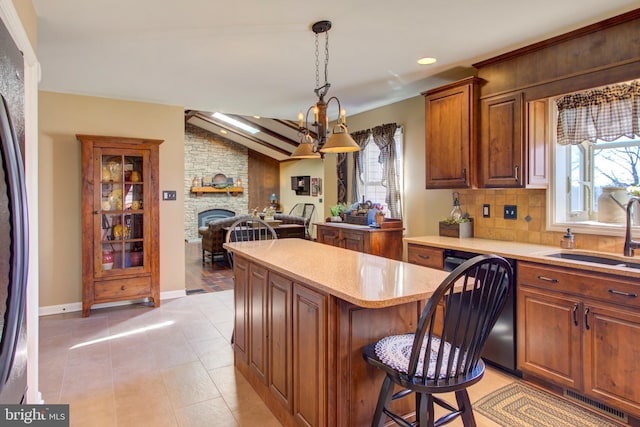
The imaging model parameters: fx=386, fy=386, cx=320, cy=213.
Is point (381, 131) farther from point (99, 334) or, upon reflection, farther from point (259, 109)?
point (99, 334)

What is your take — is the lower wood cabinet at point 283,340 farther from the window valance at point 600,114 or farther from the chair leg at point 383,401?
the window valance at point 600,114

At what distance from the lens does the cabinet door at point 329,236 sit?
15.4 feet

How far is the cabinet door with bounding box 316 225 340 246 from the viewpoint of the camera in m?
4.69

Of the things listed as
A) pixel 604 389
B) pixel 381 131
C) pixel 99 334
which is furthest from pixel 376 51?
pixel 99 334

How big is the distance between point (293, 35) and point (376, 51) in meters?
0.70

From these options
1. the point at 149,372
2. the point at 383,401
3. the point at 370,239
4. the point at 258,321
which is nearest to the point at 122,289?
the point at 149,372

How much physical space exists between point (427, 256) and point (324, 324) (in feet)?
6.14

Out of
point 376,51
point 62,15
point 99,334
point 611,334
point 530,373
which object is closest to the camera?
point 611,334

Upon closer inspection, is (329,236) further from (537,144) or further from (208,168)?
(208,168)

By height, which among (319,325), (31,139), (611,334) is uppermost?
(31,139)

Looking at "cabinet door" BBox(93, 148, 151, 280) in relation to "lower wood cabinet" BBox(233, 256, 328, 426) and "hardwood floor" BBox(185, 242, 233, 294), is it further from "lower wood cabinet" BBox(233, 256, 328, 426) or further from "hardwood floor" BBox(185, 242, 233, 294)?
"lower wood cabinet" BBox(233, 256, 328, 426)

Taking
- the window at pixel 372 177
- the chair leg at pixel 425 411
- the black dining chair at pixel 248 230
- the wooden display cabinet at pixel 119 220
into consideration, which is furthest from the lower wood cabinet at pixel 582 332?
the wooden display cabinet at pixel 119 220

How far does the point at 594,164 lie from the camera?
9.73ft

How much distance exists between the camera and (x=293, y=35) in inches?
108
